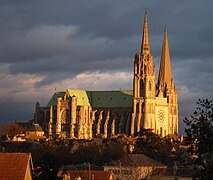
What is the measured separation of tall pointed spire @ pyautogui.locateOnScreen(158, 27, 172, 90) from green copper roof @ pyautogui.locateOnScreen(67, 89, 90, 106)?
63.2 ft

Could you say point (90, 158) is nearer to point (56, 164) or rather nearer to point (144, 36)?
point (56, 164)

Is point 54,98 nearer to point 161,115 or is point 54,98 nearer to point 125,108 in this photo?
point 125,108

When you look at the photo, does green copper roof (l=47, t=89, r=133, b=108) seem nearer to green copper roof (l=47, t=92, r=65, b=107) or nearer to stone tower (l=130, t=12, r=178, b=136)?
green copper roof (l=47, t=92, r=65, b=107)

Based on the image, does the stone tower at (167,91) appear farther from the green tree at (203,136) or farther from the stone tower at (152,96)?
the green tree at (203,136)

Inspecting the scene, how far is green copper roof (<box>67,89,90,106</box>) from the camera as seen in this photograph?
618 ft

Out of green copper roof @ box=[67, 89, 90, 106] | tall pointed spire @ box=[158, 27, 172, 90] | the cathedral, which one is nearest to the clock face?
the cathedral

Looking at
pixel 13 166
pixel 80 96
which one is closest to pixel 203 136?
pixel 13 166

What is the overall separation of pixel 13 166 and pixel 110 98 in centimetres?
15655

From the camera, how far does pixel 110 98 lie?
194125mm

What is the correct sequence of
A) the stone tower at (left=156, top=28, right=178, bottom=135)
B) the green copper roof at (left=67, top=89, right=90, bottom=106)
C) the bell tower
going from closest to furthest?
the bell tower < the stone tower at (left=156, top=28, right=178, bottom=135) < the green copper roof at (left=67, top=89, right=90, bottom=106)

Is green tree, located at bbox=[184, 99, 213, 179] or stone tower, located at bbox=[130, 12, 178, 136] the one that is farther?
stone tower, located at bbox=[130, 12, 178, 136]

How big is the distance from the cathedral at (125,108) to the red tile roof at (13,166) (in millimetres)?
134782

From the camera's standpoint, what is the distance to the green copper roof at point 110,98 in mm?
190000

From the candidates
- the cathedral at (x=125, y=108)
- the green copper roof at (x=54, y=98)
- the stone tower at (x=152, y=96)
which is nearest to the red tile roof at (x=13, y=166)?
the cathedral at (x=125, y=108)
